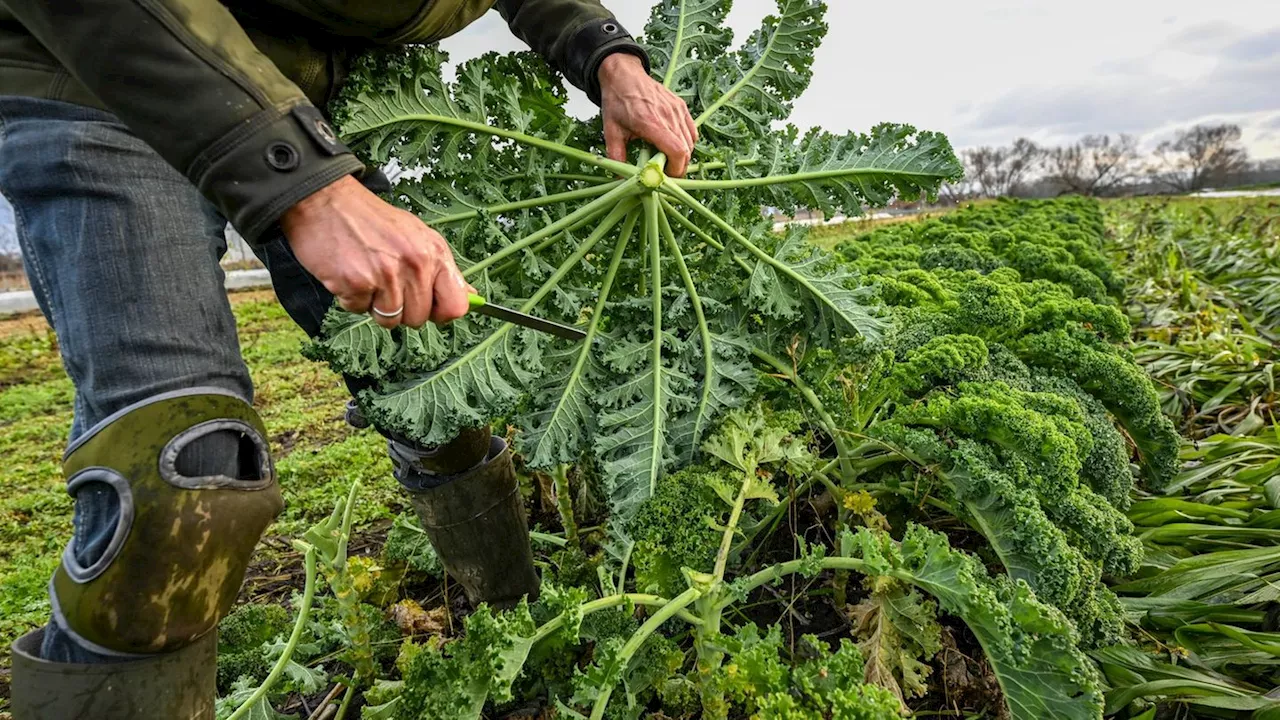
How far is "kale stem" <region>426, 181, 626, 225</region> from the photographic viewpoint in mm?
2240

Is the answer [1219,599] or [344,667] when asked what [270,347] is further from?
[1219,599]

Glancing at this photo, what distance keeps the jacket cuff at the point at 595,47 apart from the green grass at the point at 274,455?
1.54 m

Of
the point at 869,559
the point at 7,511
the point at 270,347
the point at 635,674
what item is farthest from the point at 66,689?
the point at 270,347

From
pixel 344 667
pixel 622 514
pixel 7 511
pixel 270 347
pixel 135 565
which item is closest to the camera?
pixel 135 565

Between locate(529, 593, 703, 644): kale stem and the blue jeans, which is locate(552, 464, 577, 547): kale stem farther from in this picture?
the blue jeans

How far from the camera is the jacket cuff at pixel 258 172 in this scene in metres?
1.29

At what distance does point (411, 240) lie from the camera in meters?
1.35

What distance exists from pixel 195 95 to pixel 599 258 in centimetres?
146

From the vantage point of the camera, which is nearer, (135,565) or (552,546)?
(135,565)

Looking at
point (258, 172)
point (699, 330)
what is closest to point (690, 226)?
point (699, 330)

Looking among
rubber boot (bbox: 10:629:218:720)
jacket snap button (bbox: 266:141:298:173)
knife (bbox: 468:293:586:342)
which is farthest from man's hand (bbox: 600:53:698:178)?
rubber boot (bbox: 10:629:218:720)

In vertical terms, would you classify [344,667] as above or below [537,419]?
below

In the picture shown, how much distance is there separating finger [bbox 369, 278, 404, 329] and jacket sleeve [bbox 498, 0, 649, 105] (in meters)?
1.32

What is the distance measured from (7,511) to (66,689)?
374cm
